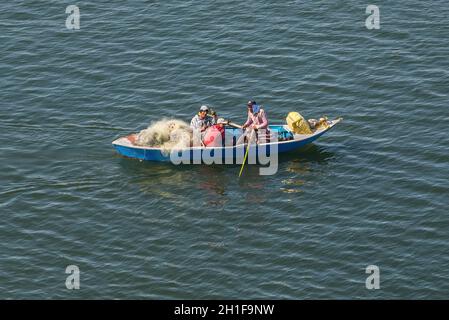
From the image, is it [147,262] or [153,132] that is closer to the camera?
[147,262]

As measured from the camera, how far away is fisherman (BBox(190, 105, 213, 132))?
59.2 meters

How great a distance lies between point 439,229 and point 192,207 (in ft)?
38.8

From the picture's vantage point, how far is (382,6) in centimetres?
7425

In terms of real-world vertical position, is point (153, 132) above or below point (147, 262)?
above

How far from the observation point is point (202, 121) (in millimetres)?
59312

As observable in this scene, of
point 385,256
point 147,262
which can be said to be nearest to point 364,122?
point 385,256

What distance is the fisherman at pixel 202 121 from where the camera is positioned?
59156 mm

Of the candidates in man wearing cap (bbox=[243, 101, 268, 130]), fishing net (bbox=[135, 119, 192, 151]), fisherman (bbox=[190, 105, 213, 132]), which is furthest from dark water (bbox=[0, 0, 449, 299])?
man wearing cap (bbox=[243, 101, 268, 130])

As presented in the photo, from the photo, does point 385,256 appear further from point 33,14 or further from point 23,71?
point 33,14

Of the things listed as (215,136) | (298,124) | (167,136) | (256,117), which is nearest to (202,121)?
(215,136)

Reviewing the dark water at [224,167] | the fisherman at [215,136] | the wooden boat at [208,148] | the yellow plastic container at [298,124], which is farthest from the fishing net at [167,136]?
the yellow plastic container at [298,124]

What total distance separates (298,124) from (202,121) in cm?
505
